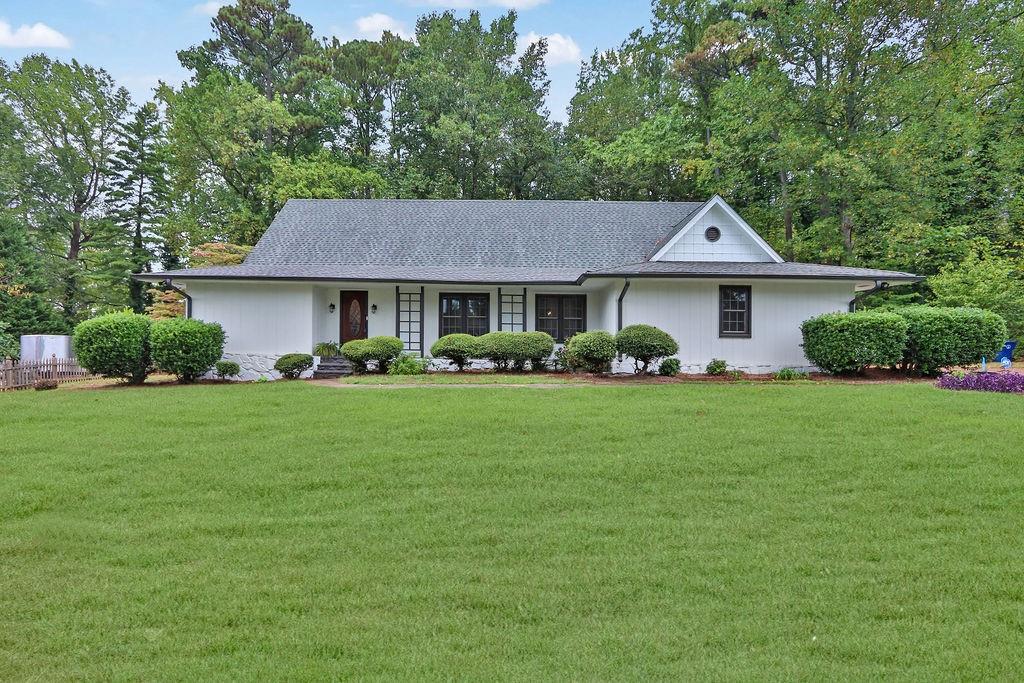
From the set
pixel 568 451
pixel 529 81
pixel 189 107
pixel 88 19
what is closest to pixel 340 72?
pixel 189 107

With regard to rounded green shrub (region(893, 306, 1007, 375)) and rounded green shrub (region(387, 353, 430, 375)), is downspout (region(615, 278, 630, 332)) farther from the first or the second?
rounded green shrub (region(893, 306, 1007, 375))

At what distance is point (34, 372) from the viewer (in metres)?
15.1

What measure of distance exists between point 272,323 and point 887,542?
15183mm

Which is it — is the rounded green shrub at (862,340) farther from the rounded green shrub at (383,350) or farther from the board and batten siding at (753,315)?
the rounded green shrub at (383,350)

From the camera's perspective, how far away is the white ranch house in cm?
1591

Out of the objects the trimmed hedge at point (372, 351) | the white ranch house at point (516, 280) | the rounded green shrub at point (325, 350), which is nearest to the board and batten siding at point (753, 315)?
the white ranch house at point (516, 280)

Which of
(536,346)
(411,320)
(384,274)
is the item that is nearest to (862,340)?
(536,346)

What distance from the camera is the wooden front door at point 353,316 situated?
17797 millimetres

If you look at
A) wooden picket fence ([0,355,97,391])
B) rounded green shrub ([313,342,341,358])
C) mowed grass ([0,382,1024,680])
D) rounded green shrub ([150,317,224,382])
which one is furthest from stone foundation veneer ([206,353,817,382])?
mowed grass ([0,382,1024,680])

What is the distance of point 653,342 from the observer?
14109mm

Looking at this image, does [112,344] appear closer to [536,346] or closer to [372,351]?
[372,351]

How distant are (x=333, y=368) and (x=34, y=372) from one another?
6982 mm

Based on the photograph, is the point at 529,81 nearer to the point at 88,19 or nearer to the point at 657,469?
the point at 88,19

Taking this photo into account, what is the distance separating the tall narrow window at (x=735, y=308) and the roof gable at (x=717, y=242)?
1.32 metres
